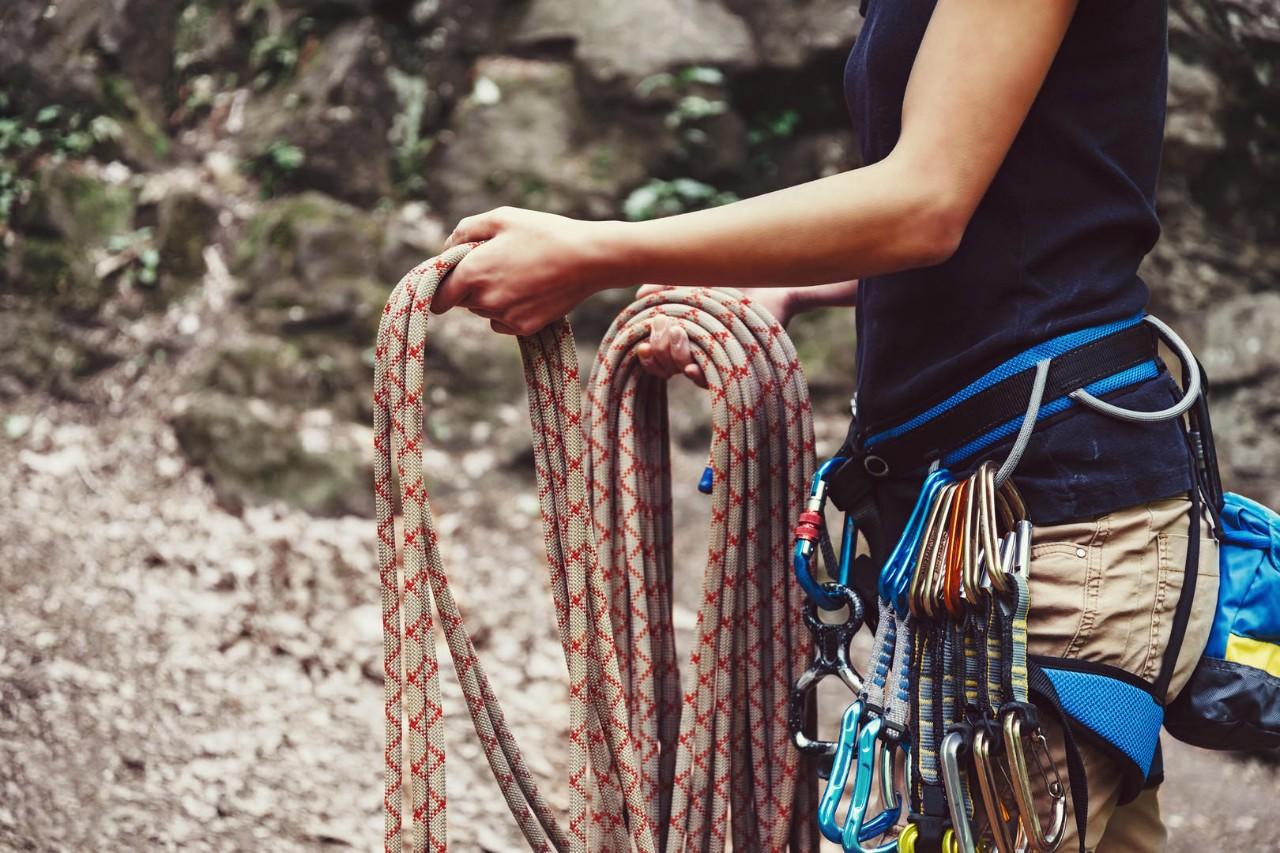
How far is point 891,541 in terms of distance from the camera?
1401 millimetres

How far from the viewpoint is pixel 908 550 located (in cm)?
129

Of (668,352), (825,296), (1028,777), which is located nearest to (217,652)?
(668,352)

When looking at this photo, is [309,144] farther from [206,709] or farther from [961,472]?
[961,472]

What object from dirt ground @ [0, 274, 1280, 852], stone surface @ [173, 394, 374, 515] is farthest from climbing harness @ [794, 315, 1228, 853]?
stone surface @ [173, 394, 374, 515]

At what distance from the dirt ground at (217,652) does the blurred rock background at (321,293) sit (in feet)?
0.04

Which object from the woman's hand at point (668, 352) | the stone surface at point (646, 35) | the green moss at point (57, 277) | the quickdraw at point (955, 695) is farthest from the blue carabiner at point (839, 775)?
the green moss at point (57, 277)

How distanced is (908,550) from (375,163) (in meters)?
3.94

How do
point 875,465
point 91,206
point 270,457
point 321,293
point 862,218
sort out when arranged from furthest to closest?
point 91,206, point 321,293, point 270,457, point 875,465, point 862,218

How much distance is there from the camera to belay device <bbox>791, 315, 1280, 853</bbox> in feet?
3.85

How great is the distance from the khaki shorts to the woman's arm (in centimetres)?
35

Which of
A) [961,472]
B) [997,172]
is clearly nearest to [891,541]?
[961,472]

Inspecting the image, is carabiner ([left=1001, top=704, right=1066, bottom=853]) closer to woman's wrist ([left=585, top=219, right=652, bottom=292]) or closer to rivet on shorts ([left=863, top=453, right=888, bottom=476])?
rivet on shorts ([left=863, top=453, right=888, bottom=476])

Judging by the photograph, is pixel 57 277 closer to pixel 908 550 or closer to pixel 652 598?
pixel 652 598

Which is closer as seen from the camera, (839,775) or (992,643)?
(992,643)
